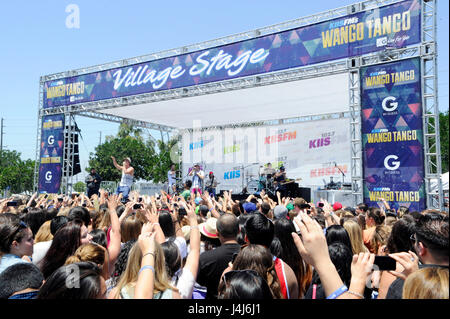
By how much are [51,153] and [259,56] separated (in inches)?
432

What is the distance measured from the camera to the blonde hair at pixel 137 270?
183cm

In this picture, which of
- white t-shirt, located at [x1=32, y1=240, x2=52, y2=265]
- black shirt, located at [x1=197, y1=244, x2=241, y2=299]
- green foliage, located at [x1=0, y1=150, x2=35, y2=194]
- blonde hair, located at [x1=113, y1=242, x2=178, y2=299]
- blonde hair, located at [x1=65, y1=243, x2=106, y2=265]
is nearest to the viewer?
blonde hair, located at [x1=113, y1=242, x2=178, y2=299]

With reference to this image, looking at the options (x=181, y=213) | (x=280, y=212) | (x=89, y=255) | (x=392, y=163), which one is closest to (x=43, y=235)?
(x=89, y=255)

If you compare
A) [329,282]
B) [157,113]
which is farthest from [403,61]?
[157,113]

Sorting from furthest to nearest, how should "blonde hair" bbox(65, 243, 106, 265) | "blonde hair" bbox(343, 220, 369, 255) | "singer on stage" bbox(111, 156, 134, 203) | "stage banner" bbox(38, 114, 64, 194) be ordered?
"stage banner" bbox(38, 114, 64, 194) → "singer on stage" bbox(111, 156, 134, 203) → "blonde hair" bbox(343, 220, 369, 255) → "blonde hair" bbox(65, 243, 106, 265)

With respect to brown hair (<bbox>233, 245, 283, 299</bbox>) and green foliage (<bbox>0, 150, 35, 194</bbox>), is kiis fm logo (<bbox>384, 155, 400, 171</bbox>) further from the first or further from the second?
green foliage (<bbox>0, 150, 35, 194</bbox>)

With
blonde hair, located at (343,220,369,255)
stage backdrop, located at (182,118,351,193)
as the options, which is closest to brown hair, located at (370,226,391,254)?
blonde hair, located at (343,220,369,255)

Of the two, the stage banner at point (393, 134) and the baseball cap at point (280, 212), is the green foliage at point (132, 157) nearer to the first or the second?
the stage banner at point (393, 134)

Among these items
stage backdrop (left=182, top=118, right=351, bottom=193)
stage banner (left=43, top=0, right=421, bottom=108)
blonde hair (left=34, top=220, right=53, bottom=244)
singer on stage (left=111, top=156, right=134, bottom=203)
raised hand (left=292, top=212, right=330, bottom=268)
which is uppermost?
stage banner (left=43, top=0, right=421, bottom=108)

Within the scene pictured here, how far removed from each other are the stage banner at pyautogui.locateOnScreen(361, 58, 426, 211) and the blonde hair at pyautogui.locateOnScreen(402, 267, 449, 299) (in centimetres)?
892

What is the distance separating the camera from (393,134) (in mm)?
9703

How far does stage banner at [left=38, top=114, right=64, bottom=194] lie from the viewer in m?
16.9

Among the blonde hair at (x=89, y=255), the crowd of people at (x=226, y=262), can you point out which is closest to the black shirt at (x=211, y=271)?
the crowd of people at (x=226, y=262)
